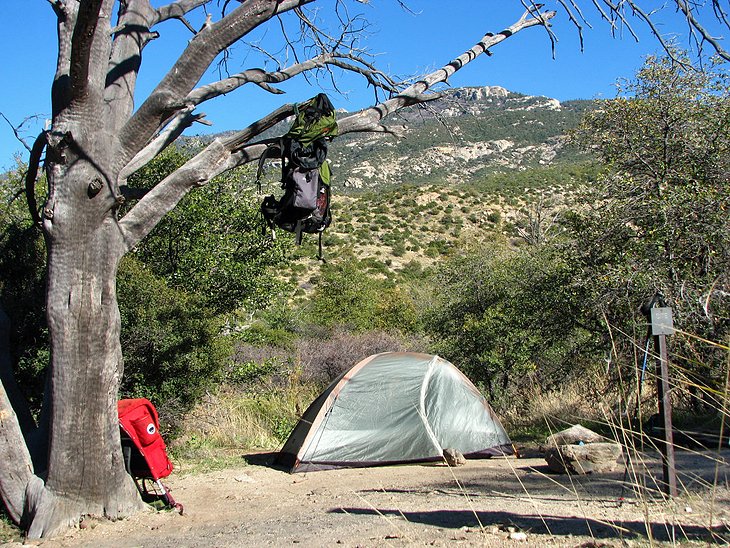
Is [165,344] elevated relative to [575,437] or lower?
elevated

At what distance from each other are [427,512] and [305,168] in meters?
2.95

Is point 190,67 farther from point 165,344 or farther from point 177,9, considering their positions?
point 165,344

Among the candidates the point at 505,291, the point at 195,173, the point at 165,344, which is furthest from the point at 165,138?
the point at 505,291

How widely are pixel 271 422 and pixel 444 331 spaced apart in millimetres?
4793

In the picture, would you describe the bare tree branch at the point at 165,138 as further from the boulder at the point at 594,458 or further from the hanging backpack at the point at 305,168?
the boulder at the point at 594,458

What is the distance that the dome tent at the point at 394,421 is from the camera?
9031 millimetres

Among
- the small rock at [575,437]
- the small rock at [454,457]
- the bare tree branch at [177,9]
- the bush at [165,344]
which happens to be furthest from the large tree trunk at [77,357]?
the small rock at [575,437]

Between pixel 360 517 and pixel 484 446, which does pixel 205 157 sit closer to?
pixel 360 517

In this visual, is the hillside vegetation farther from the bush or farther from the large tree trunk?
the large tree trunk

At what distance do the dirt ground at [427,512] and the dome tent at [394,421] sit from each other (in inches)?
27.8

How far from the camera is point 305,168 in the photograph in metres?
5.21

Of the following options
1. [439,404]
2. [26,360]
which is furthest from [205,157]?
[439,404]

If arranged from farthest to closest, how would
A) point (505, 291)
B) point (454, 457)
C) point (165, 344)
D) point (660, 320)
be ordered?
point (505, 291)
point (165, 344)
point (454, 457)
point (660, 320)

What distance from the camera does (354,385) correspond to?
32.0ft
